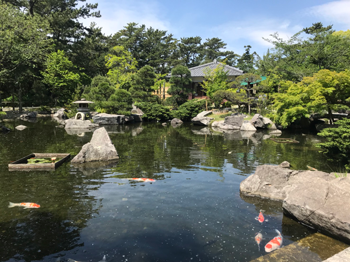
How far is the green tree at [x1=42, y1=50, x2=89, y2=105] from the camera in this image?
31203mm

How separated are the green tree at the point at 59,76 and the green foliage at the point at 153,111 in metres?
10.5

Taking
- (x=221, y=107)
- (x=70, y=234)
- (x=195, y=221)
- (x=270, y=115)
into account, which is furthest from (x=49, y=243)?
(x=221, y=107)

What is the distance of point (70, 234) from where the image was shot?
4.66 metres

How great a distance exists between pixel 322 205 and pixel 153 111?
25.7m

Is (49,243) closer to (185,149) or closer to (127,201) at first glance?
(127,201)

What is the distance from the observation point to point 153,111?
29.6 meters

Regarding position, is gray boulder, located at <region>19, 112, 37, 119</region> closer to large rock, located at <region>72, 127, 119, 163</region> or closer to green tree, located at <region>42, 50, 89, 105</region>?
green tree, located at <region>42, 50, 89, 105</region>

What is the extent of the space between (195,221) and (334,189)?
312 centimetres

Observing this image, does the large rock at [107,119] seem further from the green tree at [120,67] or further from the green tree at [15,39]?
the green tree at [120,67]

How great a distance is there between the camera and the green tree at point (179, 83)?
31.4m

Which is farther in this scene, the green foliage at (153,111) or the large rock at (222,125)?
the green foliage at (153,111)

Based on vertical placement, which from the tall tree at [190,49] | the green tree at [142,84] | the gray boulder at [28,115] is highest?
the tall tree at [190,49]

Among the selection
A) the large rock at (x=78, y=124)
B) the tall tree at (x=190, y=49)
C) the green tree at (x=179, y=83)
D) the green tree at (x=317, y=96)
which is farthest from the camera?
the tall tree at (x=190, y=49)

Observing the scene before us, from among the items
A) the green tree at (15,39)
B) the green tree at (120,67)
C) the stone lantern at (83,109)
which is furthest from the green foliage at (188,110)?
the green tree at (15,39)
